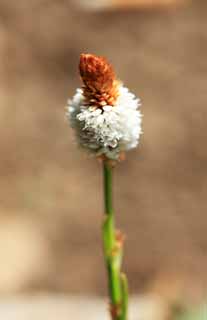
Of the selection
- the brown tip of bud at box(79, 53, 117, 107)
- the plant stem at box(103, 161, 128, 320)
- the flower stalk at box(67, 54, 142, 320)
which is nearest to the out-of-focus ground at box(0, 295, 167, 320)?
the plant stem at box(103, 161, 128, 320)

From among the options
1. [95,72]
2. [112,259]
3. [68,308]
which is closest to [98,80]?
[95,72]

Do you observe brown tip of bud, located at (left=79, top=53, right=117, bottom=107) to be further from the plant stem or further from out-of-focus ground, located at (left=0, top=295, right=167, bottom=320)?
out-of-focus ground, located at (left=0, top=295, right=167, bottom=320)

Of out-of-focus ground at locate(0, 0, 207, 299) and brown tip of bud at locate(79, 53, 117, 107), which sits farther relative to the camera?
out-of-focus ground at locate(0, 0, 207, 299)

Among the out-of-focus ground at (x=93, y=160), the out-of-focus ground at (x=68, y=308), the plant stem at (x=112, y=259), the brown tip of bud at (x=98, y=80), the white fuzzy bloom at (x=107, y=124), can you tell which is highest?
the out-of-focus ground at (x=93, y=160)

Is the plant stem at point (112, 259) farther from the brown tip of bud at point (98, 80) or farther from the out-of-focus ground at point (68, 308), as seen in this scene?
the out-of-focus ground at point (68, 308)

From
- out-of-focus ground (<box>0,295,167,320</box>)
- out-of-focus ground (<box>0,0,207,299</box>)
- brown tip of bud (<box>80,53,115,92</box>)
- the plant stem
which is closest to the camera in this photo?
brown tip of bud (<box>80,53,115,92</box>)

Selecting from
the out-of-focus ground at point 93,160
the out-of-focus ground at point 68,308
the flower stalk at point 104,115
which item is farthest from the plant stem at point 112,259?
the out-of-focus ground at point 93,160

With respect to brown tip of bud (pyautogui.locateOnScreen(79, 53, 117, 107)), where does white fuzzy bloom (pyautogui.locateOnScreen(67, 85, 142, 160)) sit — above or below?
below

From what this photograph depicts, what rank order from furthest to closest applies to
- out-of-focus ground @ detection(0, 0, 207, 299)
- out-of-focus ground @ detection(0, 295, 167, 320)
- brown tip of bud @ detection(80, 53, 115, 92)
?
1. out-of-focus ground @ detection(0, 0, 207, 299)
2. out-of-focus ground @ detection(0, 295, 167, 320)
3. brown tip of bud @ detection(80, 53, 115, 92)
